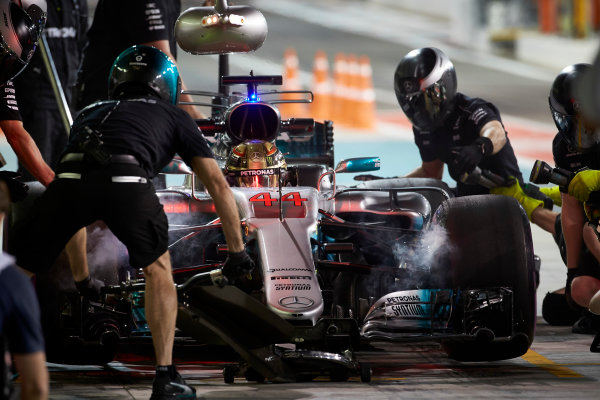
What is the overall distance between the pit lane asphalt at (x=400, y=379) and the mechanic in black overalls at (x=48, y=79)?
2955 mm

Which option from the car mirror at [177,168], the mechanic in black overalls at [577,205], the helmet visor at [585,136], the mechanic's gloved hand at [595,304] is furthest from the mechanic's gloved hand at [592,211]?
the car mirror at [177,168]

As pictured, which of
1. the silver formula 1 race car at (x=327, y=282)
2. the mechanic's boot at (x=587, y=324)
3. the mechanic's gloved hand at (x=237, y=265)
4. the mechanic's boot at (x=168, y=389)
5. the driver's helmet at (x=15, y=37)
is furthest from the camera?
the mechanic's boot at (x=587, y=324)

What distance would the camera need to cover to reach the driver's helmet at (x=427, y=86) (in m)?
9.17

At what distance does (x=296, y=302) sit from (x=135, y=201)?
2.99 feet

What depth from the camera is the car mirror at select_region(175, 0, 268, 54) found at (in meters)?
8.13

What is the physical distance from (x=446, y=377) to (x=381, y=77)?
1841 cm

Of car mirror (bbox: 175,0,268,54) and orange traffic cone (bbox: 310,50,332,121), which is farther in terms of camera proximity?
orange traffic cone (bbox: 310,50,332,121)

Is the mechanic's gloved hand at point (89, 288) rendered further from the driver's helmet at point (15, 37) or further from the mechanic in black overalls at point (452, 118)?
the mechanic in black overalls at point (452, 118)

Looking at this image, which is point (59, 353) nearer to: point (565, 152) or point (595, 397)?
point (595, 397)

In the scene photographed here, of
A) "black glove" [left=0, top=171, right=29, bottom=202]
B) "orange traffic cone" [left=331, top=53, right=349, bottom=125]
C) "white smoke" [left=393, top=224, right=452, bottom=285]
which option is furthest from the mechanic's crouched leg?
"orange traffic cone" [left=331, top=53, right=349, bottom=125]

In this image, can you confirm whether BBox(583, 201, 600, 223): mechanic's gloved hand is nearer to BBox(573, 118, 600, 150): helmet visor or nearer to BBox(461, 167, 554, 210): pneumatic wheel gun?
BBox(573, 118, 600, 150): helmet visor

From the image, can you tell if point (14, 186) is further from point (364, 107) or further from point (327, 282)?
point (364, 107)

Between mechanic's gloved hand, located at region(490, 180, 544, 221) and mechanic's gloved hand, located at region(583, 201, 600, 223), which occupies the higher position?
mechanic's gloved hand, located at region(490, 180, 544, 221)

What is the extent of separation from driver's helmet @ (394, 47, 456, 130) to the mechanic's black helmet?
3.11m
